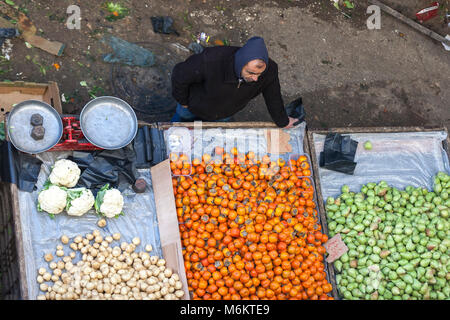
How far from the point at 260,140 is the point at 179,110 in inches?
33.2

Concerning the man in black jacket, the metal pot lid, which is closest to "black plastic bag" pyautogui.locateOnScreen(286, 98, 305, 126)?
the man in black jacket

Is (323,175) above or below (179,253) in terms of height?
above

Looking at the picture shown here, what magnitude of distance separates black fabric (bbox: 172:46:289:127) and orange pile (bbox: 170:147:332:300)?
47cm

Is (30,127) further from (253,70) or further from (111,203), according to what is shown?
(253,70)

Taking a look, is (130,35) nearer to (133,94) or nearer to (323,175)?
(133,94)

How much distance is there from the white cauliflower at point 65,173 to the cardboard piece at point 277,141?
1808 millimetres

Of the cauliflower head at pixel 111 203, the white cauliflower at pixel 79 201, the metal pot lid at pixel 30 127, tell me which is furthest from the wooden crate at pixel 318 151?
the metal pot lid at pixel 30 127

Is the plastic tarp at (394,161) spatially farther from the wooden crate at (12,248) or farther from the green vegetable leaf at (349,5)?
the green vegetable leaf at (349,5)

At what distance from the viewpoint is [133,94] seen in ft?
16.6

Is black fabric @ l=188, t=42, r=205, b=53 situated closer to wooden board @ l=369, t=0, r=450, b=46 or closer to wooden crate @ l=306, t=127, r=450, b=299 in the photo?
wooden crate @ l=306, t=127, r=450, b=299

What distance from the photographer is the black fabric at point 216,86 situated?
12.0 ft

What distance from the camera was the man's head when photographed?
11.1 ft
